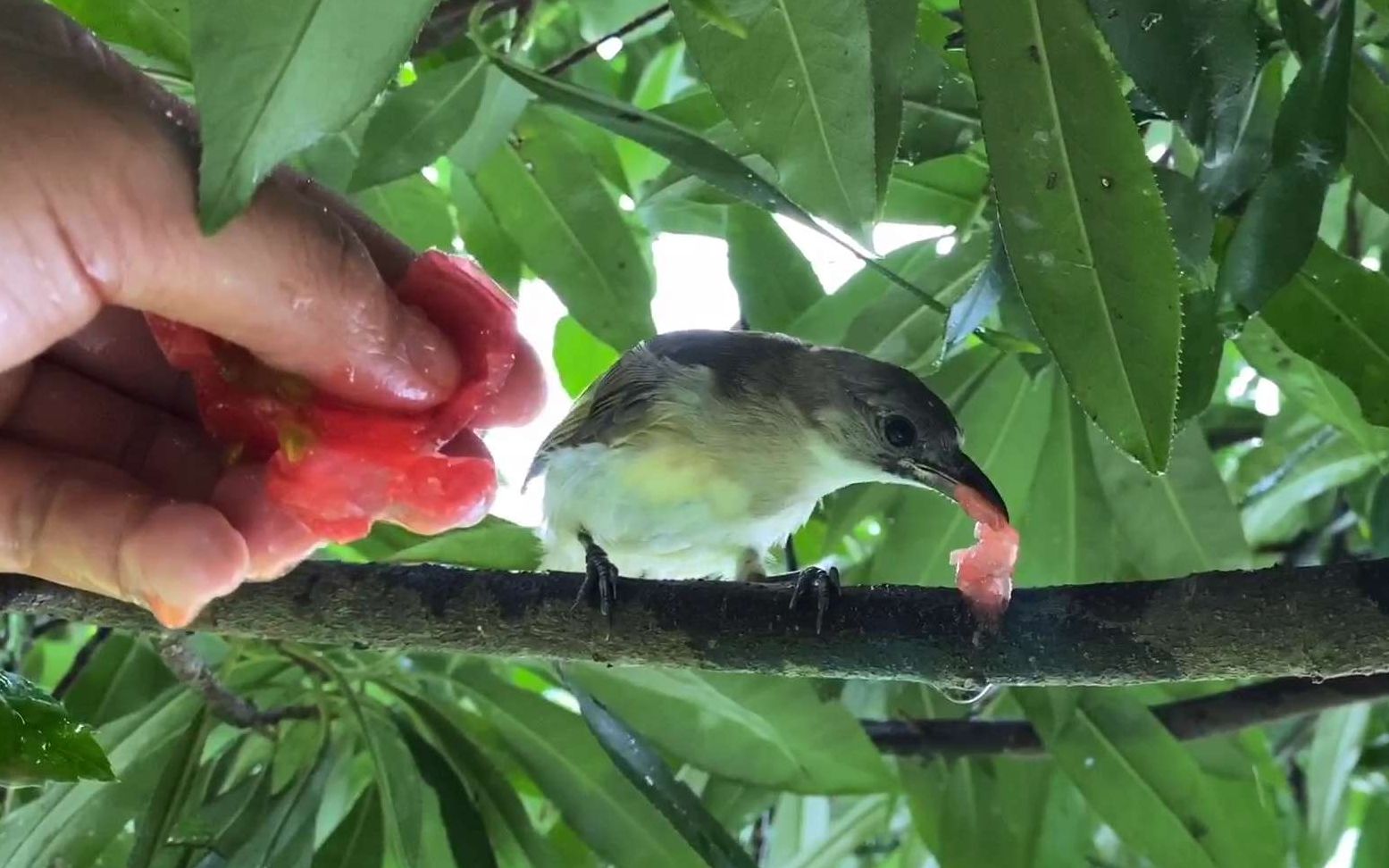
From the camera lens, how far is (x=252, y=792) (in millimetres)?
1513

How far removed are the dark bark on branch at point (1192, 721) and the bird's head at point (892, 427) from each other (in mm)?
362

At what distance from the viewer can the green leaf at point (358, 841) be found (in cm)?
154

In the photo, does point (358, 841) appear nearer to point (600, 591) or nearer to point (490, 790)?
point (490, 790)

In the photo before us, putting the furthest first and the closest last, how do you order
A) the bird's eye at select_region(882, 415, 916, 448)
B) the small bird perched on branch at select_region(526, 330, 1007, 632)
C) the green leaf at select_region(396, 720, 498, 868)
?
1. the small bird perched on branch at select_region(526, 330, 1007, 632)
2. the bird's eye at select_region(882, 415, 916, 448)
3. the green leaf at select_region(396, 720, 498, 868)

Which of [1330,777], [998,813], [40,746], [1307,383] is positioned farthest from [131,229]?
[1330,777]

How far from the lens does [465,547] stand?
63.4 inches

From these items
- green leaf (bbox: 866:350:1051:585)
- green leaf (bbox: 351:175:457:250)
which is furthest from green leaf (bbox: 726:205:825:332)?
green leaf (bbox: 351:175:457:250)

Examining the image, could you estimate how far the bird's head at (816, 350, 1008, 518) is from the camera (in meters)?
1.57

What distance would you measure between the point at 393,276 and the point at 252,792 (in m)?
0.72

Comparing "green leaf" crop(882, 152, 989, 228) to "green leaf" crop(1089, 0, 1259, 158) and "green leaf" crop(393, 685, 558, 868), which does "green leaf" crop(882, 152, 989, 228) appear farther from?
"green leaf" crop(393, 685, 558, 868)

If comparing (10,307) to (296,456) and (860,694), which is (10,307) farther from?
(860,694)

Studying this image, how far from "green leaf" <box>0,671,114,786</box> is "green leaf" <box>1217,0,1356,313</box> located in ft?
3.15

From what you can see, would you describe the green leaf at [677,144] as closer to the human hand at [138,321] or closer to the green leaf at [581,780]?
the human hand at [138,321]

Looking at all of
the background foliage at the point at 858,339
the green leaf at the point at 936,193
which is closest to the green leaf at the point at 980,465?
the background foliage at the point at 858,339
